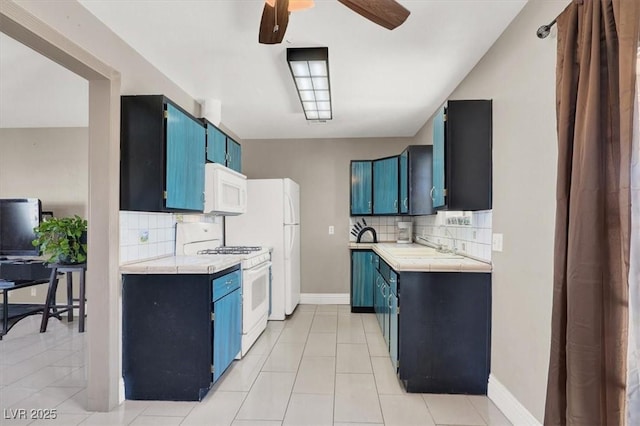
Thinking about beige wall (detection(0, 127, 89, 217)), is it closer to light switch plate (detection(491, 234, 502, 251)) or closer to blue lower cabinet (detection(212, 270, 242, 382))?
blue lower cabinet (detection(212, 270, 242, 382))

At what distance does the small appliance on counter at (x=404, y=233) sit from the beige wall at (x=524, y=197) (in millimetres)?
2345

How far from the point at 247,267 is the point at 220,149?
4.03ft

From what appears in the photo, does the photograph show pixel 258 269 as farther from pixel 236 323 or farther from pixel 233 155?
pixel 233 155

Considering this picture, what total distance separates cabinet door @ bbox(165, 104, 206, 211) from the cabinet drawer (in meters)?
0.64

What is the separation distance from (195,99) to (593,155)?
10.7 feet

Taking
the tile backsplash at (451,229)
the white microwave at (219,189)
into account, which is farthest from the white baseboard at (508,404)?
the white microwave at (219,189)

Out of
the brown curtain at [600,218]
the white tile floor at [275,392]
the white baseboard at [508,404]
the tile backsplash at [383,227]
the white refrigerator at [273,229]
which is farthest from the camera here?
the tile backsplash at [383,227]

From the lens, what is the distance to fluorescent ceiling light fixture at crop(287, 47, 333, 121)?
95.4 inches

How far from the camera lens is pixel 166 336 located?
7.49ft

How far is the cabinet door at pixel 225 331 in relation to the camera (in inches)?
94.0

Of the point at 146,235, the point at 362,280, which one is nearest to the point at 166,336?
the point at 146,235

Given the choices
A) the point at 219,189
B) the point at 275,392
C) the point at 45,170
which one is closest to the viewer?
the point at 275,392

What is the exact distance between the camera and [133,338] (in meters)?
2.29

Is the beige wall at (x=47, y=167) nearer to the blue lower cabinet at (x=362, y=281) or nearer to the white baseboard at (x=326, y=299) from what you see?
the white baseboard at (x=326, y=299)
